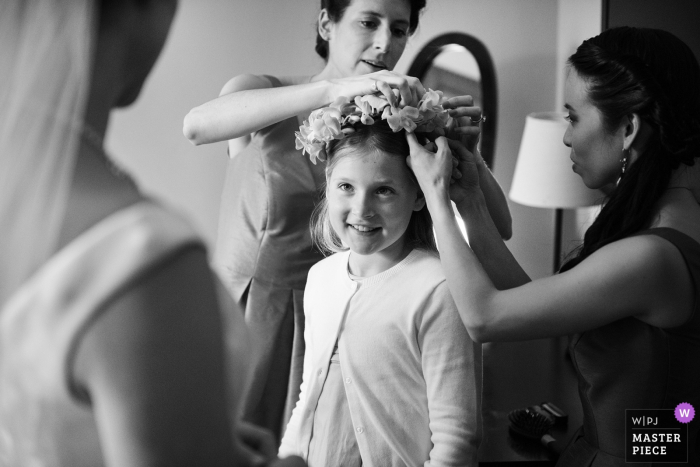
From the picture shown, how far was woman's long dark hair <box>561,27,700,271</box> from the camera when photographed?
100 cm

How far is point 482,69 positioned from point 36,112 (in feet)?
5.68

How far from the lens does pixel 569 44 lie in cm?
199

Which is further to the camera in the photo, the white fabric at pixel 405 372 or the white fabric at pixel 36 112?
the white fabric at pixel 405 372

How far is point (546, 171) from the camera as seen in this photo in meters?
1.94

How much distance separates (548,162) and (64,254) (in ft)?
5.66

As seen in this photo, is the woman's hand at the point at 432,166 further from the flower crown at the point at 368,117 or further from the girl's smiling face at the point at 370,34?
the girl's smiling face at the point at 370,34

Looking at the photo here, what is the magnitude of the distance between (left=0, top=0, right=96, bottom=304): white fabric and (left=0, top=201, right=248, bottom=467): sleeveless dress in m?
0.03

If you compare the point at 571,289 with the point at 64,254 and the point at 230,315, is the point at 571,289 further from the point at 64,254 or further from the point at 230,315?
the point at 64,254

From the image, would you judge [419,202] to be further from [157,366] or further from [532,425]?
[157,366]

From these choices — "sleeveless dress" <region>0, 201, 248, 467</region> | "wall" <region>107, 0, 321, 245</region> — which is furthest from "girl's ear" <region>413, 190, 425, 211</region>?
"sleeveless dress" <region>0, 201, 248, 467</region>

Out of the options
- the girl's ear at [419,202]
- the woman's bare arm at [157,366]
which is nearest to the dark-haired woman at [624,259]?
the girl's ear at [419,202]

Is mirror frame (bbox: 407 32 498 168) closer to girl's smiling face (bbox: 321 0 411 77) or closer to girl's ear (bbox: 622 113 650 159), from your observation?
girl's smiling face (bbox: 321 0 411 77)

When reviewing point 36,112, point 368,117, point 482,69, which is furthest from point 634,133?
point 482,69

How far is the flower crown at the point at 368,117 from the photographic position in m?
1.06
